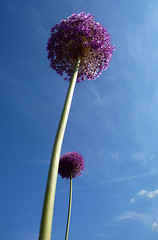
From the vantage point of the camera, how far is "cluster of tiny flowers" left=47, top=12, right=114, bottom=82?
191 inches

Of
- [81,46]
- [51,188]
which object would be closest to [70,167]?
[81,46]

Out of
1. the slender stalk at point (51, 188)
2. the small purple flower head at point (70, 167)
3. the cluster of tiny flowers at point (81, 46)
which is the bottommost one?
the slender stalk at point (51, 188)

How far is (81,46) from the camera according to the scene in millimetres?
4980

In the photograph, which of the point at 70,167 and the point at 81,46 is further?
the point at 70,167

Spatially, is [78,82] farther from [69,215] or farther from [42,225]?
[69,215]

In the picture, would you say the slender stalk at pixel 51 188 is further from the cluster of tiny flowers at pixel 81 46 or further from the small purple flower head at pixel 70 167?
the small purple flower head at pixel 70 167

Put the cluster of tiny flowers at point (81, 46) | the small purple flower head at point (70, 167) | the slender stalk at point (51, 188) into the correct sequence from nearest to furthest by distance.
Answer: the slender stalk at point (51, 188) < the cluster of tiny flowers at point (81, 46) < the small purple flower head at point (70, 167)

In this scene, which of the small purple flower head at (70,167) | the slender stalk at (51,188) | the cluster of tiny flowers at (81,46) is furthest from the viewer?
the small purple flower head at (70,167)

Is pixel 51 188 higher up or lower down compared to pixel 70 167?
lower down

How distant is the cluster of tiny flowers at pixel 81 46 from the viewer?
191 inches

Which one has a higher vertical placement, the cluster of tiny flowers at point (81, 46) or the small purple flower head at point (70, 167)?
the cluster of tiny flowers at point (81, 46)

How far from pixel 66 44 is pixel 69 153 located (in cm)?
767

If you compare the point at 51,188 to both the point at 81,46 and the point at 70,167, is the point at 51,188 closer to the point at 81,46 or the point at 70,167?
the point at 81,46

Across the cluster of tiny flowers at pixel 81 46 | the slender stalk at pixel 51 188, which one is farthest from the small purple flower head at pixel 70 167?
the slender stalk at pixel 51 188
